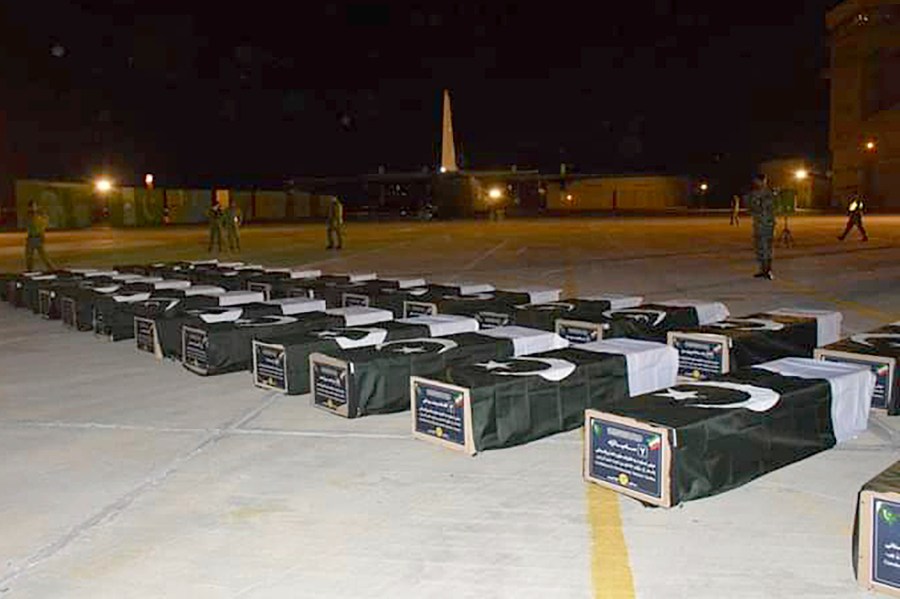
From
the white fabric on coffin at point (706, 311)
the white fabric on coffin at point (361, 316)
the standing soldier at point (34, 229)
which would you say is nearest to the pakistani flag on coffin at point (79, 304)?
the white fabric on coffin at point (361, 316)

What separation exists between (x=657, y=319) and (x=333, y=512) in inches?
219

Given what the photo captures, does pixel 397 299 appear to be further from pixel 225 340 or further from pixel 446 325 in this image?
pixel 225 340

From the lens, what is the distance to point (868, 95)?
2569 inches

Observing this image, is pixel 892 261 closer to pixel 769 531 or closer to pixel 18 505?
pixel 769 531

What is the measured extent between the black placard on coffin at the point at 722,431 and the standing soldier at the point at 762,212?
455 inches

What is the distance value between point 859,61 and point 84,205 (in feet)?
187

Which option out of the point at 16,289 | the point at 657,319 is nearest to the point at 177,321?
the point at 657,319

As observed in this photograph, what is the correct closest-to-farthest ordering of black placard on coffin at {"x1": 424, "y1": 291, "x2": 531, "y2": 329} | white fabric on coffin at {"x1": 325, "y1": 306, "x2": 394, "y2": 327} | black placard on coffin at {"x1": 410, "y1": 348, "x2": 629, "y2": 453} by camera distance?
black placard on coffin at {"x1": 410, "y1": 348, "x2": 629, "y2": 453}, white fabric on coffin at {"x1": 325, "y1": 306, "x2": 394, "y2": 327}, black placard on coffin at {"x1": 424, "y1": 291, "x2": 531, "y2": 329}

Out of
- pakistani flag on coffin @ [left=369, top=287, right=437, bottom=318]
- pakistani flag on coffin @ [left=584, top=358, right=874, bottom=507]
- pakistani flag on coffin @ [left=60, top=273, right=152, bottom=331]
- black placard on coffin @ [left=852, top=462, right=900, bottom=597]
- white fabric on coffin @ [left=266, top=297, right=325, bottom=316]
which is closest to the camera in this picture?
black placard on coffin @ [left=852, top=462, right=900, bottom=597]

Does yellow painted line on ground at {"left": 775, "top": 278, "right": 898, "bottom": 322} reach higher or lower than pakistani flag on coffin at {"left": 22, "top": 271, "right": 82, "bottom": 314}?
lower

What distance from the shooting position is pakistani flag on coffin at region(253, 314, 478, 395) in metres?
8.16

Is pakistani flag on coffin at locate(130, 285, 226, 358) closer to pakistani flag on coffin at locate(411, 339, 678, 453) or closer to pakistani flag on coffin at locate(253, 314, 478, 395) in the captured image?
pakistani flag on coffin at locate(253, 314, 478, 395)

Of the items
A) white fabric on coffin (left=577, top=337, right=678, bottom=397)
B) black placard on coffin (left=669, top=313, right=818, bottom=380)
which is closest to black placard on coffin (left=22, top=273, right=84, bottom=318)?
white fabric on coffin (left=577, top=337, right=678, bottom=397)

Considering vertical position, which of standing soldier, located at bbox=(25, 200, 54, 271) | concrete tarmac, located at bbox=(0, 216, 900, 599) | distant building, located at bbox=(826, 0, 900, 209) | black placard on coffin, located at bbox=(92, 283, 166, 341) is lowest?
concrete tarmac, located at bbox=(0, 216, 900, 599)
